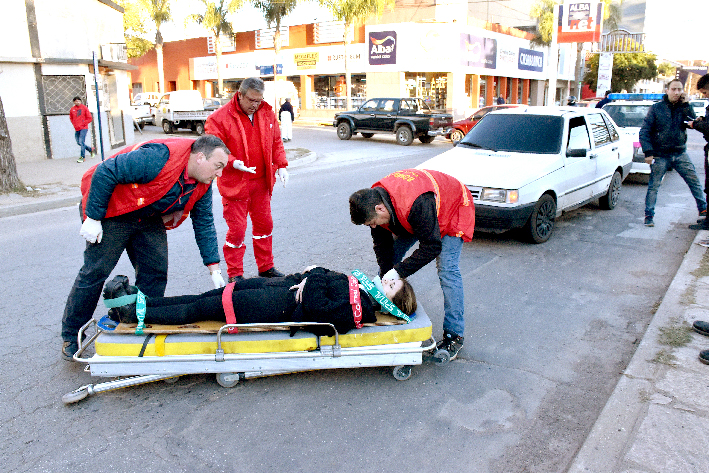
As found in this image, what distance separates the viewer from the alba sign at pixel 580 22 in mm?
32531

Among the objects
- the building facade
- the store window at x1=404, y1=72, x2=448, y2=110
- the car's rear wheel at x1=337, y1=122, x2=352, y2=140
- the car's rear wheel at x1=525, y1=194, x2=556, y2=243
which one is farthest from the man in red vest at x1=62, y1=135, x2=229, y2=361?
the store window at x1=404, y1=72, x2=448, y2=110

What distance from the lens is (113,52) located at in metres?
18.4

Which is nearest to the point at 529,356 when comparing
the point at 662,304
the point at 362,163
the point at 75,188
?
the point at 662,304

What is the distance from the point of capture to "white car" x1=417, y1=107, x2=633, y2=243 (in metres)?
6.47

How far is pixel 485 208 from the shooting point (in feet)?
21.2

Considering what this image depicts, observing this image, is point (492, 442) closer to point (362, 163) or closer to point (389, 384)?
point (389, 384)

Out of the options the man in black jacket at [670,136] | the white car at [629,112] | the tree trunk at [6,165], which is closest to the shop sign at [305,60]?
the white car at [629,112]

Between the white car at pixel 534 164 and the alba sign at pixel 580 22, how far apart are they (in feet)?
91.7

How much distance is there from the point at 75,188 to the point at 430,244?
392 inches

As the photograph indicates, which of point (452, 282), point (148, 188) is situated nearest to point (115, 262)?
point (148, 188)

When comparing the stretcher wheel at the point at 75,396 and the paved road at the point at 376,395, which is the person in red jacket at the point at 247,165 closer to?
the paved road at the point at 376,395

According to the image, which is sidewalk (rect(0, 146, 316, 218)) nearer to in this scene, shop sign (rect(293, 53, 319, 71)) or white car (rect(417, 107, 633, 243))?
white car (rect(417, 107, 633, 243))

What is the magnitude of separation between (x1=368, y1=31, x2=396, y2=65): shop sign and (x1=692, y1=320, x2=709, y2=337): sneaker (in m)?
32.2

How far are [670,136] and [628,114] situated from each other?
5258 mm
